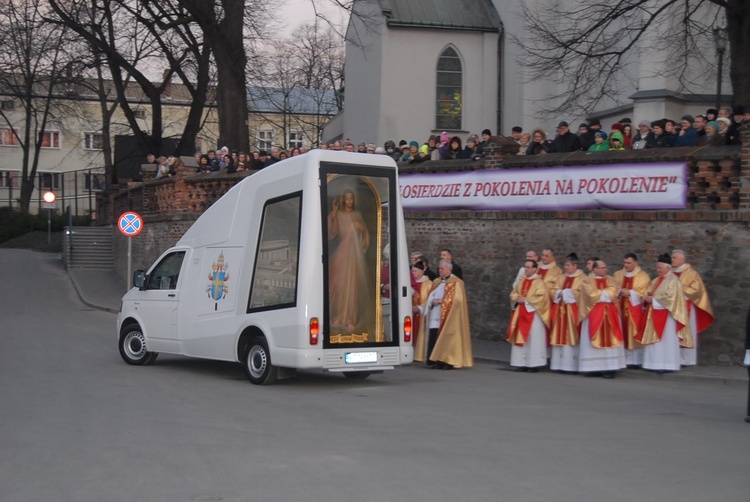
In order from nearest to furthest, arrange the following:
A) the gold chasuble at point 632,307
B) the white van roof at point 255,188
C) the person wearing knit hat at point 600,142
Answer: the white van roof at point 255,188 → the gold chasuble at point 632,307 → the person wearing knit hat at point 600,142

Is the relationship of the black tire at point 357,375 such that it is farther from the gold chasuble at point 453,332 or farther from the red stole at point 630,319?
the red stole at point 630,319

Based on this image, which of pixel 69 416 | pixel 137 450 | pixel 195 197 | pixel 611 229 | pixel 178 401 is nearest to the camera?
pixel 137 450

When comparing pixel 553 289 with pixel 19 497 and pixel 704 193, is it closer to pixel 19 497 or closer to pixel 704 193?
pixel 704 193

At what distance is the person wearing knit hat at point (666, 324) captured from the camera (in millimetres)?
14977

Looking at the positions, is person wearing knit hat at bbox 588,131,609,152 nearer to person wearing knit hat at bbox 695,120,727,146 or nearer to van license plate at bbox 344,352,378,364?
person wearing knit hat at bbox 695,120,727,146

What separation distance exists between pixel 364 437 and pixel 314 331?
3.48 meters

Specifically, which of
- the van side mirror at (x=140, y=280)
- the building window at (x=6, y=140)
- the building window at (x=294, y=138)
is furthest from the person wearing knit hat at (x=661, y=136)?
the building window at (x=6, y=140)

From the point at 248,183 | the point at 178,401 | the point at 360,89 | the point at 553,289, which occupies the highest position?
the point at 360,89

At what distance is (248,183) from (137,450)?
6.27m

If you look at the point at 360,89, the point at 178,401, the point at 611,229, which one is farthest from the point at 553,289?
the point at 360,89

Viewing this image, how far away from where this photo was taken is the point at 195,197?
29094 millimetres

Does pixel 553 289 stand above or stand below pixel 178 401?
above

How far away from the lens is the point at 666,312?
592 inches

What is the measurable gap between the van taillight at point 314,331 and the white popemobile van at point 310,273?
0.01 metres
